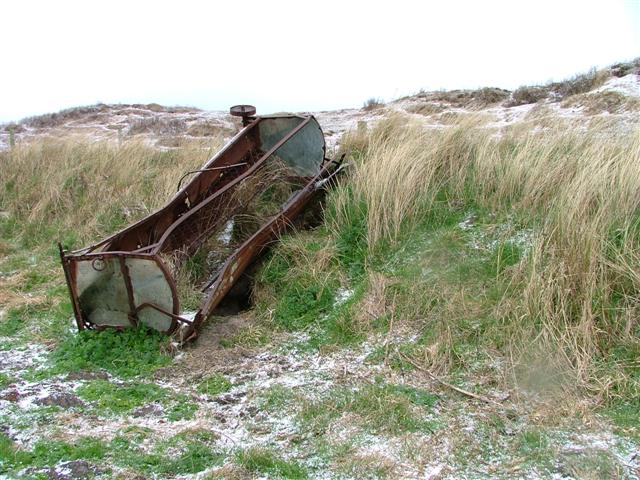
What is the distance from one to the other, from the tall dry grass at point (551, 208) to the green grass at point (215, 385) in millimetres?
1837

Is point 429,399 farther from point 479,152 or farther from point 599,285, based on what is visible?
point 479,152

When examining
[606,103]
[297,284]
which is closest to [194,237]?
[297,284]

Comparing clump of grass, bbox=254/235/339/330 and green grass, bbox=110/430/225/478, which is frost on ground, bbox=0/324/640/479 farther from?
clump of grass, bbox=254/235/339/330

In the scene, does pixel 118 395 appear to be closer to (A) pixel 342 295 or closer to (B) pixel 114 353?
(B) pixel 114 353

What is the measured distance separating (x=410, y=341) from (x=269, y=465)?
1466 millimetres

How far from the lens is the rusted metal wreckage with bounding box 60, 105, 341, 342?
4.38 metres

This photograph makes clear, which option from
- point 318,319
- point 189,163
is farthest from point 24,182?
point 318,319

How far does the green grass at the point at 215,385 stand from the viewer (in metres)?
3.88

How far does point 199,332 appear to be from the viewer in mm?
4613

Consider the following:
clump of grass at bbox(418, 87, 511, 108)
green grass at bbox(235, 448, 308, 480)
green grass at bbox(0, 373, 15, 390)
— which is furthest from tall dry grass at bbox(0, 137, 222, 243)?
clump of grass at bbox(418, 87, 511, 108)

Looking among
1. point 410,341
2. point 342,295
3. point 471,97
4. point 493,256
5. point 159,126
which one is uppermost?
point 159,126

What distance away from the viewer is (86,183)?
8453mm

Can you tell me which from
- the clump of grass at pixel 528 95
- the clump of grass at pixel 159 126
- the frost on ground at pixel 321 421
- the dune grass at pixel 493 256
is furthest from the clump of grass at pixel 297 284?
the clump of grass at pixel 159 126

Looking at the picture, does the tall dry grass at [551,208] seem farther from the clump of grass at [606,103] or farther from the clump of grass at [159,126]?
the clump of grass at [159,126]
